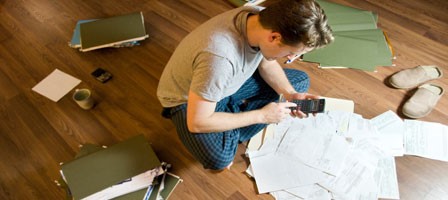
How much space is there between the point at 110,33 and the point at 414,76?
1.66 metres

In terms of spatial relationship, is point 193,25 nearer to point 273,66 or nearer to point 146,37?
point 146,37

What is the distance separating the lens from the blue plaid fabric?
113cm

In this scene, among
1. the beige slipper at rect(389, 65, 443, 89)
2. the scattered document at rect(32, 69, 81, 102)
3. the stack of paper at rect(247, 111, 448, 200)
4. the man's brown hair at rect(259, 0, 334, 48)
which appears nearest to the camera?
the man's brown hair at rect(259, 0, 334, 48)

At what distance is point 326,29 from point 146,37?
1.26 m

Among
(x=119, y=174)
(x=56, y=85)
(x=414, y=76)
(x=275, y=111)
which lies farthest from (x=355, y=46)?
(x=56, y=85)

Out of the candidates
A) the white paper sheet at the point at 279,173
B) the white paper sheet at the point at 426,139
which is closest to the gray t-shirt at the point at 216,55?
the white paper sheet at the point at 279,173

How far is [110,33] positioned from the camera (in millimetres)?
1815

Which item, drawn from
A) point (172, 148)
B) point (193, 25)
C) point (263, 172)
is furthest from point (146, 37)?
point (263, 172)

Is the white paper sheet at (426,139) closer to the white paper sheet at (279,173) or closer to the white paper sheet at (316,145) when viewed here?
the white paper sheet at (316,145)

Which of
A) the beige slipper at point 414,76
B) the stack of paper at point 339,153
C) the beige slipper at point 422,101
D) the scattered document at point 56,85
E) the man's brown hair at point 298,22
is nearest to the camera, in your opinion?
the man's brown hair at point 298,22

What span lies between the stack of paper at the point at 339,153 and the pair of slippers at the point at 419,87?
0.18 feet

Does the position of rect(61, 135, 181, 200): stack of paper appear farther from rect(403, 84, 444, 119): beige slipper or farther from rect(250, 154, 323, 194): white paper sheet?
rect(403, 84, 444, 119): beige slipper

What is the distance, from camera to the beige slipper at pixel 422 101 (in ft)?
4.50

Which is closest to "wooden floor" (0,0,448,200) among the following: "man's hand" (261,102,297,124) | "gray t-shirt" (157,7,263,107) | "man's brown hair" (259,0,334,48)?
"man's hand" (261,102,297,124)
